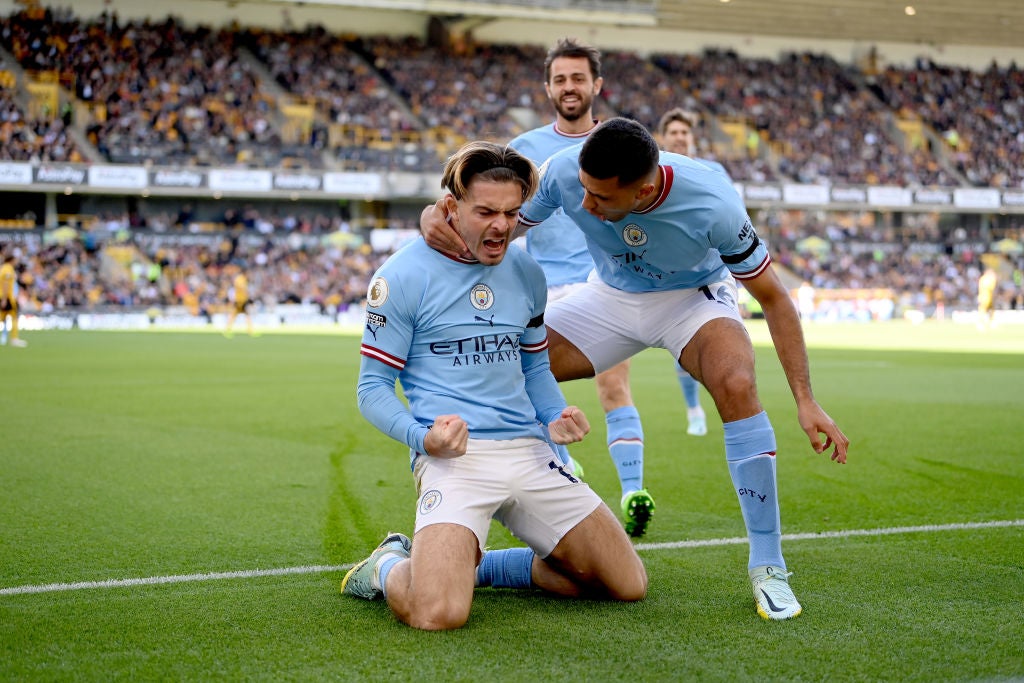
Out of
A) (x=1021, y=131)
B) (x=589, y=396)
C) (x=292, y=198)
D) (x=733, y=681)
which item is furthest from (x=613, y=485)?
(x=1021, y=131)

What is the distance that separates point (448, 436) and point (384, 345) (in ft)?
1.82

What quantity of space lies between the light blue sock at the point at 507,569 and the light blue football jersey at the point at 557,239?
256 cm

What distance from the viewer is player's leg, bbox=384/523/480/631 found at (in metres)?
3.80

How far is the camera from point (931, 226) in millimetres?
51094

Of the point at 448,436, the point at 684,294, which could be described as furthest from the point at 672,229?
the point at 448,436

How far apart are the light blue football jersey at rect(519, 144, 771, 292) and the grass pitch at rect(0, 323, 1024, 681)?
1.29 m

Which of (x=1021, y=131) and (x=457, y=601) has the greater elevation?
(x=1021, y=131)

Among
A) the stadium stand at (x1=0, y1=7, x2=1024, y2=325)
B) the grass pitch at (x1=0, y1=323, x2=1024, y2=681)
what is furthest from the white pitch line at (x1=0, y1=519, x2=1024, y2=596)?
the stadium stand at (x1=0, y1=7, x2=1024, y2=325)

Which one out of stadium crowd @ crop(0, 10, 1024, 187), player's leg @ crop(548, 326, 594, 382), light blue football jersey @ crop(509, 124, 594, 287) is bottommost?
player's leg @ crop(548, 326, 594, 382)

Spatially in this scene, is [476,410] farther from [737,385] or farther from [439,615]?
[737,385]

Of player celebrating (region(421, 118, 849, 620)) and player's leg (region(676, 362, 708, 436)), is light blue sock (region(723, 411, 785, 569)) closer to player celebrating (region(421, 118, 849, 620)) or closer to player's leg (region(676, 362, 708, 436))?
player celebrating (region(421, 118, 849, 620))

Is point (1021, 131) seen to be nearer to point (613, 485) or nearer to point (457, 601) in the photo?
point (613, 485)

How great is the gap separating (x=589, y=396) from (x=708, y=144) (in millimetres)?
35660

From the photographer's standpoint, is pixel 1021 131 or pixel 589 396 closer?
pixel 589 396
